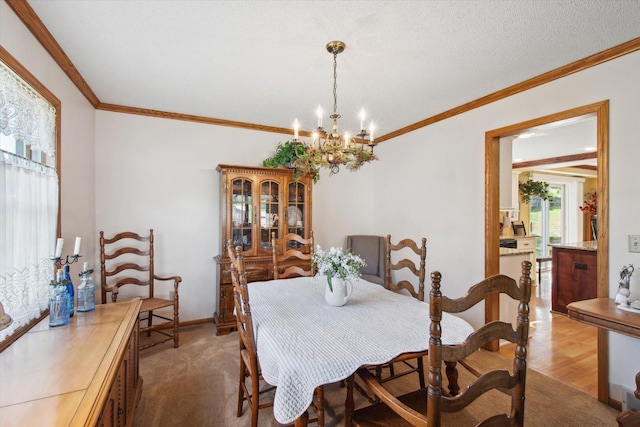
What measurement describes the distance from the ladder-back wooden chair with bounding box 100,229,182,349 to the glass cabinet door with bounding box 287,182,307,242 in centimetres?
137

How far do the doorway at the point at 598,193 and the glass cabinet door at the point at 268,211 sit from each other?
88.0 inches

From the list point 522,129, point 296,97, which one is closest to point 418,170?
point 522,129

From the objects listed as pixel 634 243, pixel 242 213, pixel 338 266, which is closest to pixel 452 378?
pixel 338 266

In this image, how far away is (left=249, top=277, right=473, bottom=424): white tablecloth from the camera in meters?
1.21

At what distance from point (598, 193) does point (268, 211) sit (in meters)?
2.96

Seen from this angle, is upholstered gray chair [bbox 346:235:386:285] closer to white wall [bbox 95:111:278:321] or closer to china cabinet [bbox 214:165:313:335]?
china cabinet [bbox 214:165:313:335]

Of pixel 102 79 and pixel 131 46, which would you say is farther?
pixel 102 79

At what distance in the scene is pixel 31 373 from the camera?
118cm

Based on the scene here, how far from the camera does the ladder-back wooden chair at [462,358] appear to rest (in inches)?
39.5

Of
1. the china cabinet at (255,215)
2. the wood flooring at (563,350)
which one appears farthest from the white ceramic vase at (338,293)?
the wood flooring at (563,350)

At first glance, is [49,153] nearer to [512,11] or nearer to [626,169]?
[512,11]

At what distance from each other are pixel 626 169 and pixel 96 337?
341 centimetres

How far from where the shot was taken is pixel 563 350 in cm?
288

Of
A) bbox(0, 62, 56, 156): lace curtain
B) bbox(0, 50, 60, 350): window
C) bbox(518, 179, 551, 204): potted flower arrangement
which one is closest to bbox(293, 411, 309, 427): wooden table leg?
bbox(0, 50, 60, 350): window
